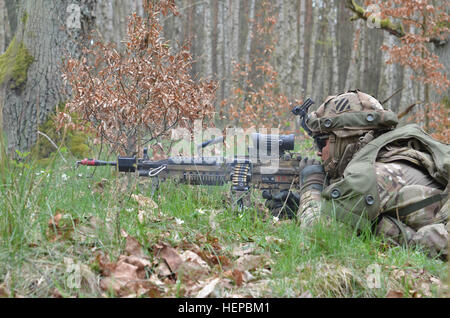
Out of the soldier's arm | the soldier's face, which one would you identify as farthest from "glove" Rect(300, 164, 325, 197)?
the soldier's face

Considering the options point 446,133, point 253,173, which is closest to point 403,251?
point 253,173

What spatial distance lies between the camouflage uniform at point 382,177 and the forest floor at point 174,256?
0.56ft

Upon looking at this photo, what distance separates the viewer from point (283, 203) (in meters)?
4.41

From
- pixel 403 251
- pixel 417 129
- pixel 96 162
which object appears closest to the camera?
pixel 403 251

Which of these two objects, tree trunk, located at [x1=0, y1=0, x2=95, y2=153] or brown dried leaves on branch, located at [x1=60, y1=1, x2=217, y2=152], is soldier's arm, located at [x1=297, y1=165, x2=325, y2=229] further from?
tree trunk, located at [x1=0, y1=0, x2=95, y2=153]

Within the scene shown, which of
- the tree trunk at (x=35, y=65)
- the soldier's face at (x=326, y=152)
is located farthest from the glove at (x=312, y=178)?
the tree trunk at (x=35, y=65)

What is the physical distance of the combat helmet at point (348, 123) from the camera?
3.93 m

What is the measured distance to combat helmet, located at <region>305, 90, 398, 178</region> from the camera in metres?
3.93

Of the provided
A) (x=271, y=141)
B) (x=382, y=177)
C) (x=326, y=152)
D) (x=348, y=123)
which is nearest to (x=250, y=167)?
(x=271, y=141)

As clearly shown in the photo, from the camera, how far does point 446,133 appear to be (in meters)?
8.38

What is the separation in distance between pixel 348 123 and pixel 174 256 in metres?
2.07

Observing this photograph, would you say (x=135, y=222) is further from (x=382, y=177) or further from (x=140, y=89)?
(x=382, y=177)
